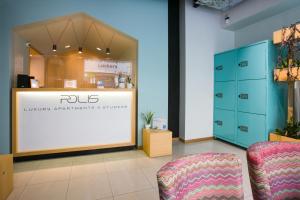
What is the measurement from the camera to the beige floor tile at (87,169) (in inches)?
104

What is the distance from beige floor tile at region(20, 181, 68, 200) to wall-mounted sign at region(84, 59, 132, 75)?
6.84ft

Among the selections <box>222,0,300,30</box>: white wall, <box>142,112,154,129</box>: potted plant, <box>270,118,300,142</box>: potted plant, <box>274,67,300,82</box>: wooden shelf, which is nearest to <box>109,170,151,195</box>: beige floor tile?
<box>142,112,154,129</box>: potted plant

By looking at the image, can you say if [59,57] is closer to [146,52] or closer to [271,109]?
[146,52]

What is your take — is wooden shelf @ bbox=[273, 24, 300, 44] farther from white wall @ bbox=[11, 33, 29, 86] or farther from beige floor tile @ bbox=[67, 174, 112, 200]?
white wall @ bbox=[11, 33, 29, 86]

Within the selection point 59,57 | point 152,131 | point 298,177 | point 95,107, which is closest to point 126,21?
point 59,57

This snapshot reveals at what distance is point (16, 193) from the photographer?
214 centimetres

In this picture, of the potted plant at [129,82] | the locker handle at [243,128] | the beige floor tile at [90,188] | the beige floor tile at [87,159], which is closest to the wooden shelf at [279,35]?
the locker handle at [243,128]

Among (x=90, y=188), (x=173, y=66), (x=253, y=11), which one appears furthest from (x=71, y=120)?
(x=253, y=11)

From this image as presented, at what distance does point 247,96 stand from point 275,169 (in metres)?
2.88

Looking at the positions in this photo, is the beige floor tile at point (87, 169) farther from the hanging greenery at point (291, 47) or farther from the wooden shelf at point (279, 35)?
the wooden shelf at point (279, 35)

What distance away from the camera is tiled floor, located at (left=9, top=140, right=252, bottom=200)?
2.12 m

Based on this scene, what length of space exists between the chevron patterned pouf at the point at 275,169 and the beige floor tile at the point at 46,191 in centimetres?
201

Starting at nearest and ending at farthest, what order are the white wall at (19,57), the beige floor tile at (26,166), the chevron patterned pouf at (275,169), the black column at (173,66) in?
the chevron patterned pouf at (275,169)
the beige floor tile at (26,166)
the white wall at (19,57)
the black column at (173,66)

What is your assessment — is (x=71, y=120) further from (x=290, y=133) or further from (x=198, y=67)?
(x=290, y=133)
